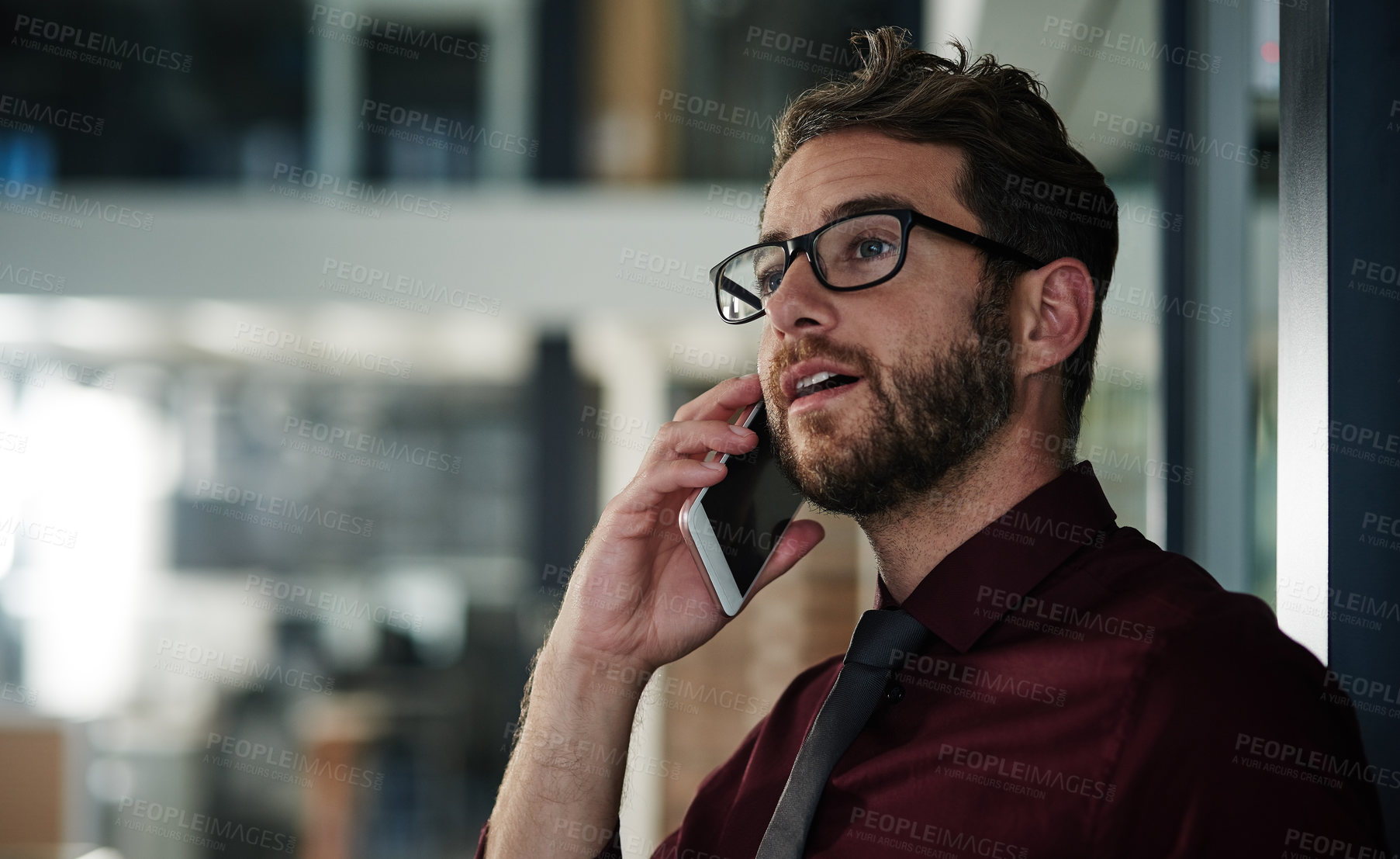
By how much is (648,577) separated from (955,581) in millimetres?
452

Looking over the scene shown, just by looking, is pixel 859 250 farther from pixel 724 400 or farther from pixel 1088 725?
pixel 1088 725

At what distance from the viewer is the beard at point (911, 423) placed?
1127 millimetres

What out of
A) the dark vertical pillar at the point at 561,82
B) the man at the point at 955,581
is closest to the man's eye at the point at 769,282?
the man at the point at 955,581

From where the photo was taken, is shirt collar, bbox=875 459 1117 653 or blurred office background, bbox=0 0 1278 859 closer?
shirt collar, bbox=875 459 1117 653

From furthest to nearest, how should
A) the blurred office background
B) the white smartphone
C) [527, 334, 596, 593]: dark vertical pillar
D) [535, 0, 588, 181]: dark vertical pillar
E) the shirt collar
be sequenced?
[535, 0, 588, 181]: dark vertical pillar
[527, 334, 596, 593]: dark vertical pillar
the blurred office background
the white smartphone
the shirt collar

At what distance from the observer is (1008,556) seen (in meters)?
1.05

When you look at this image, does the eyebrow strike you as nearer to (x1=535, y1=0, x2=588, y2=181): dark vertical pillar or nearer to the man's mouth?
the man's mouth

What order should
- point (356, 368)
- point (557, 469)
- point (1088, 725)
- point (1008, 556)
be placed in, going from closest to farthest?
point (1088, 725) → point (1008, 556) → point (557, 469) → point (356, 368)

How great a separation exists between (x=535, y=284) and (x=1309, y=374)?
3.66 m

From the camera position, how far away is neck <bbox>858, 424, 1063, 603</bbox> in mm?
1141

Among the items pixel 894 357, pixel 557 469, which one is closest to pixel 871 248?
pixel 894 357

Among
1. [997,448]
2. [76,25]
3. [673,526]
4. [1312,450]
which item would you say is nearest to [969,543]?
[997,448]

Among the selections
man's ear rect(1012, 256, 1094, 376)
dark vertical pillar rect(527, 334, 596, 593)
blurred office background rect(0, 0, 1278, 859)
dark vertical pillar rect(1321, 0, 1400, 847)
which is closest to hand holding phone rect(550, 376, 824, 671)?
man's ear rect(1012, 256, 1094, 376)

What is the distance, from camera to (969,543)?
1.09 m
